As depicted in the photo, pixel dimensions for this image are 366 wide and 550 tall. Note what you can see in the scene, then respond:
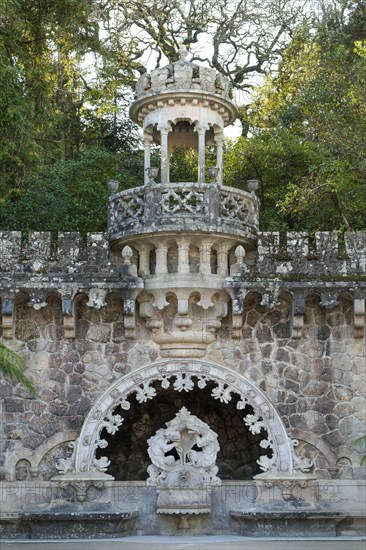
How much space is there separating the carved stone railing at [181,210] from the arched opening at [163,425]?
346 centimetres

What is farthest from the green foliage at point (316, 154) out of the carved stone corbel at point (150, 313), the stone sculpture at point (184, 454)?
the stone sculpture at point (184, 454)

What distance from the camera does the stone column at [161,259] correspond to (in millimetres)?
15648

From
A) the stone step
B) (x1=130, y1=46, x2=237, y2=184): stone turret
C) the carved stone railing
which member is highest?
(x1=130, y1=46, x2=237, y2=184): stone turret

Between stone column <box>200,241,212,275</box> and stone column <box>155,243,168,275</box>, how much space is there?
584mm

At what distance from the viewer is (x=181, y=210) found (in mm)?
15492

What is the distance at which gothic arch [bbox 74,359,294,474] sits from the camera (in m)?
15.5

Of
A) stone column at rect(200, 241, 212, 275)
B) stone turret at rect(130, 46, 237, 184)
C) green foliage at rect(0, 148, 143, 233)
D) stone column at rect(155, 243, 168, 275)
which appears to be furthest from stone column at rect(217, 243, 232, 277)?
green foliage at rect(0, 148, 143, 233)

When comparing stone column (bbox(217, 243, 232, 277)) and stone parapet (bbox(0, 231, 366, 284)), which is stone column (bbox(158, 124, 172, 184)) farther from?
stone column (bbox(217, 243, 232, 277))

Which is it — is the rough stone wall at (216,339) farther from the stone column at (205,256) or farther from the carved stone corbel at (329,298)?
the stone column at (205,256)

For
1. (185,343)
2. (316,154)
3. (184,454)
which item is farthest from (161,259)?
(316,154)

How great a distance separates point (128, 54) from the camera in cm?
2739

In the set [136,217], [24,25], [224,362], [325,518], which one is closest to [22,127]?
[24,25]

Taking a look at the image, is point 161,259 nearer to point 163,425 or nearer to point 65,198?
point 163,425

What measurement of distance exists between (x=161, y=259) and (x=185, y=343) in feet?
4.68
